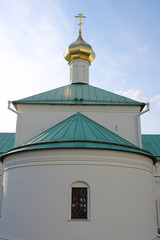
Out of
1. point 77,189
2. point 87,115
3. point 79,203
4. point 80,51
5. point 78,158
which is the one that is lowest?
point 79,203

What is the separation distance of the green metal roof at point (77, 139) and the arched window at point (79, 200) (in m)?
1.28

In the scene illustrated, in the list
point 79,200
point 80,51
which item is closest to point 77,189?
point 79,200

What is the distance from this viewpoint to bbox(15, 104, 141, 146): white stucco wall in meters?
12.0

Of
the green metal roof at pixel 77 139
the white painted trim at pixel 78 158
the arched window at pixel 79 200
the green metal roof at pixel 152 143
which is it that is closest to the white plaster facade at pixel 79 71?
the green metal roof at pixel 152 143

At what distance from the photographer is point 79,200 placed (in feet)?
26.1

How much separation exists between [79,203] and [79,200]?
0.09 metres

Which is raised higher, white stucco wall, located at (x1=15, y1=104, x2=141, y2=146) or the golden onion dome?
the golden onion dome

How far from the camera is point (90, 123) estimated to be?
403 inches

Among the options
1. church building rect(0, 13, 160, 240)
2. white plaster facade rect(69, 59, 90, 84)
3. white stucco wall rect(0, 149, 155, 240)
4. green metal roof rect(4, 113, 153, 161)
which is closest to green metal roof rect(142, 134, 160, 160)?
church building rect(0, 13, 160, 240)

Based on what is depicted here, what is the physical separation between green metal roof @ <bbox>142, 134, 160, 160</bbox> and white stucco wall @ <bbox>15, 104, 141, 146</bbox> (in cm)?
336

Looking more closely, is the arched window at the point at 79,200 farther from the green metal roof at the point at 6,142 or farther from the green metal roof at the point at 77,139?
the green metal roof at the point at 6,142

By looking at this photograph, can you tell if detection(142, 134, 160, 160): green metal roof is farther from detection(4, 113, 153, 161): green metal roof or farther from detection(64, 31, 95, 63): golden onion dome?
detection(64, 31, 95, 63): golden onion dome

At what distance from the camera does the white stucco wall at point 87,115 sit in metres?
12.0

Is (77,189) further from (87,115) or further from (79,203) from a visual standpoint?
(87,115)
